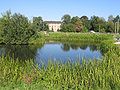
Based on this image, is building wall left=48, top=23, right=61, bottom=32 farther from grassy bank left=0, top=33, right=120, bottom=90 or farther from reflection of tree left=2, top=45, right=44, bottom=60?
grassy bank left=0, top=33, right=120, bottom=90

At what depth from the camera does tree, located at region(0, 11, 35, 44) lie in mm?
59469

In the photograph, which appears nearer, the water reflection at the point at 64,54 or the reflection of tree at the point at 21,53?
the water reflection at the point at 64,54

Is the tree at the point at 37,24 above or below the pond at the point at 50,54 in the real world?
above

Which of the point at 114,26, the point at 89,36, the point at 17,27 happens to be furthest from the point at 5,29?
the point at 114,26

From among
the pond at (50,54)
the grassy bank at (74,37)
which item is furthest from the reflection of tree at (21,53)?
the grassy bank at (74,37)

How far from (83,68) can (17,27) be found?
4666 cm

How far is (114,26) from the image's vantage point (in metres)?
96.8

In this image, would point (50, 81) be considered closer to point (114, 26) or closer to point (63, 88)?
point (63, 88)

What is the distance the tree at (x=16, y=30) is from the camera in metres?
59.5

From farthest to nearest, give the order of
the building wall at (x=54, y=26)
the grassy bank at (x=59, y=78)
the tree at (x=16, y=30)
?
the building wall at (x=54, y=26) < the tree at (x=16, y=30) < the grassy bank at (x=59, y=78)

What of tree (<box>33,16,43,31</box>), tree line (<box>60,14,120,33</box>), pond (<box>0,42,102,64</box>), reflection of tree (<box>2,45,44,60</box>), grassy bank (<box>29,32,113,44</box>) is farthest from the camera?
tree line (<box>60,14,120,33</box>)

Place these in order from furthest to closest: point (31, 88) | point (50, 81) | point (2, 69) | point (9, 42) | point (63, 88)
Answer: point (9, 42) < point (2, 69) < point (50, 81) < point (63, 88) < point (31, 88)

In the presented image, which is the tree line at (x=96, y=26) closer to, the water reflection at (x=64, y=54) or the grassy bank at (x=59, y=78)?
the water reflection at (x=64, y=54)

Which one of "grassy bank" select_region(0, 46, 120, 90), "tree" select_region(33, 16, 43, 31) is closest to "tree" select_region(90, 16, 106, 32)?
"tree" select_region(33, 16, 43, 31)
